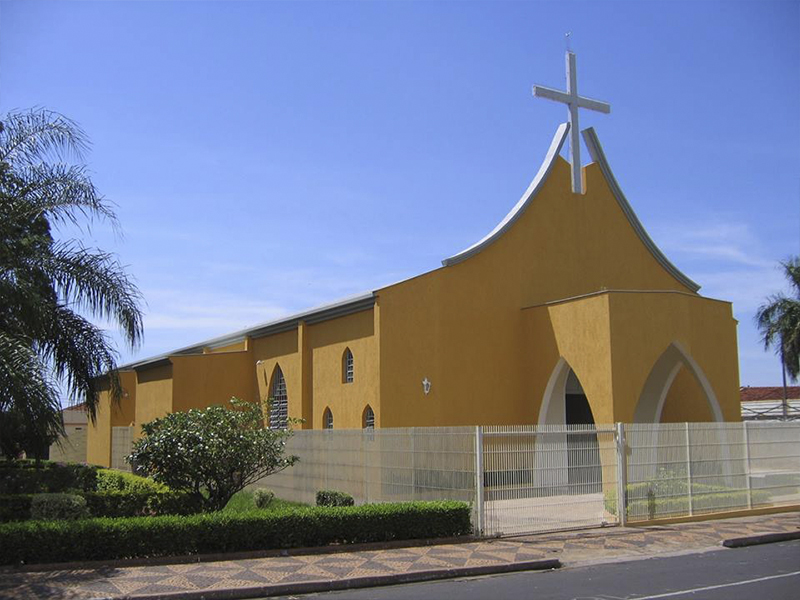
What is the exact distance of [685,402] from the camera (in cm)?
2598

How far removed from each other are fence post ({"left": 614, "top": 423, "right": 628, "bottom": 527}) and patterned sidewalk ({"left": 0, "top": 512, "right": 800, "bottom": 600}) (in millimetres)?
360

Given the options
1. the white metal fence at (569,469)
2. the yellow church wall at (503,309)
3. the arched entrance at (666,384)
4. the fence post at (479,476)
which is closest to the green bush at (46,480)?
the white metal fence at (569,469)

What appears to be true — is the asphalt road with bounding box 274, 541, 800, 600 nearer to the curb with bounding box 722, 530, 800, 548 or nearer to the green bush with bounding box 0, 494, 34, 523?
the curb with bounding box 722, 530, 800, 548

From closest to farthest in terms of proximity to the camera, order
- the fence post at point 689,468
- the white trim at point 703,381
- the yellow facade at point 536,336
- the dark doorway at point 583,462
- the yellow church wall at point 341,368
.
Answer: the dark doorway at point 583,462 → the fence post at point 689,468 → the yellow facade at point 536,336 → the white trim at point 703,381 → the yellow church wall at point 341,368

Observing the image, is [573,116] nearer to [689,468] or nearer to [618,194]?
[618,194]

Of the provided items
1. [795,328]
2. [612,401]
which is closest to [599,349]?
[612,401]

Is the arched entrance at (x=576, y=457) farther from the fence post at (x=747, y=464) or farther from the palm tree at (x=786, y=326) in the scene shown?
the palm tree at (x=786, y=326)

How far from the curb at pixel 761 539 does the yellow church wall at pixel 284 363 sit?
15287 mm

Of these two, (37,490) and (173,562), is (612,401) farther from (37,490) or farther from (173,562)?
(37,490)

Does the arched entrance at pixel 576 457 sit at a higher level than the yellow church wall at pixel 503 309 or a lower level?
lower

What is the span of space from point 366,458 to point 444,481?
2.87 meters

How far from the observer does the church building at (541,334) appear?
73.7ft

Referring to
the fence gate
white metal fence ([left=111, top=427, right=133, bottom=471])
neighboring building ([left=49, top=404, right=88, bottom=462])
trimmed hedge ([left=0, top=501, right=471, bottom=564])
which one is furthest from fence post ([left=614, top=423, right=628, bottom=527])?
neighboring building ([left=49, top=404, right=88, bottom=462])

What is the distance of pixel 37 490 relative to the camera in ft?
68.4
